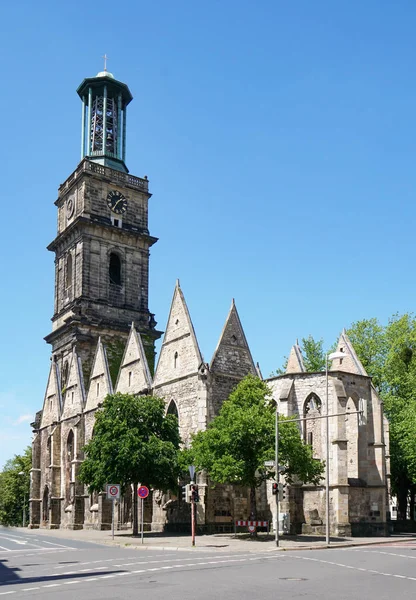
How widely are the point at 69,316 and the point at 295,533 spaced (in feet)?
105

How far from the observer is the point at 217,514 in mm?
38469

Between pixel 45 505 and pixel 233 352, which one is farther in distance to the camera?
pixel 45 505

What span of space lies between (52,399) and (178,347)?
78.7 feet

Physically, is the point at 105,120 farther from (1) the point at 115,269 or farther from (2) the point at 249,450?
(2) the point at 249,450

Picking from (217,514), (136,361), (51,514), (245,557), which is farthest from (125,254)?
(245,557)

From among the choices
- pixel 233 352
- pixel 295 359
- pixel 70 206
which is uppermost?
pixel 70 206

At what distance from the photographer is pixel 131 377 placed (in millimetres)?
49500

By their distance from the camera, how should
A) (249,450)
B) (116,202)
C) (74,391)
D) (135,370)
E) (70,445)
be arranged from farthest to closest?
(116,202), (74,391), (70,445), (135,370), (249,450)

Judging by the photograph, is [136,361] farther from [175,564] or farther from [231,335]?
[175,564]

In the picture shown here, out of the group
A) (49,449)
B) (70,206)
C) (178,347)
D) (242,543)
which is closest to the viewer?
(242,543)

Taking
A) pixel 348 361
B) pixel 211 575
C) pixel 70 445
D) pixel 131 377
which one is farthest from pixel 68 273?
pixel 211 575

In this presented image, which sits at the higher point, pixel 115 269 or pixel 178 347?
pixel 115 269

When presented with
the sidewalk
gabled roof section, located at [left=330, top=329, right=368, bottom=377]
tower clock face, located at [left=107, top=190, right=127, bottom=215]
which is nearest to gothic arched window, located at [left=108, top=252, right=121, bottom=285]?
tower clock face, located at [left=107, top=190, right=127, bottom=215]

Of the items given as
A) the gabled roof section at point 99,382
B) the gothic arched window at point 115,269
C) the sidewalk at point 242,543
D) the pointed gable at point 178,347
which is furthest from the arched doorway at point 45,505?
the sidewalk at point 242,543
